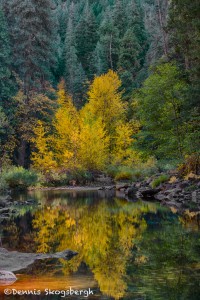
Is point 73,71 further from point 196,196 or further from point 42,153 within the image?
point 196,196

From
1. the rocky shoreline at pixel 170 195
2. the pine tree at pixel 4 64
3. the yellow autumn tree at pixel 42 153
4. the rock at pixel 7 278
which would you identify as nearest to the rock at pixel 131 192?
the rocky shoreline at pixel 170 195

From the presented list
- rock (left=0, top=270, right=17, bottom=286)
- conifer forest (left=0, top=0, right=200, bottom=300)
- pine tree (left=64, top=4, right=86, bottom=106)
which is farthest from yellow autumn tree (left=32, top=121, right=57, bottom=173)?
rock (left=0, top=270, right=17, bottom=286)

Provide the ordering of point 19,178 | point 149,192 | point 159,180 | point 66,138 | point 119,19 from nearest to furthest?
point 149,192
point 159,180
point 19,178
point 66,138
point 119,19

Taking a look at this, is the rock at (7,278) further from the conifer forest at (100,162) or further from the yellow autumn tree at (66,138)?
the yellow autumn tree at (66,138)

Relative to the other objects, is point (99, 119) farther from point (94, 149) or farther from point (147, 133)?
point (147, 133)

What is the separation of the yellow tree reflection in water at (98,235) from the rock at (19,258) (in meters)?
0.34

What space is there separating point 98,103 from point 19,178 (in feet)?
50.5

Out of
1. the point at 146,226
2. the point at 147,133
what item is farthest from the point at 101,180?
the point at 146,226

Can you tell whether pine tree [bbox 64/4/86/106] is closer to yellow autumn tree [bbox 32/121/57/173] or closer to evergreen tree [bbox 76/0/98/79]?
evergreen tree [bbox 76/0/98/79]

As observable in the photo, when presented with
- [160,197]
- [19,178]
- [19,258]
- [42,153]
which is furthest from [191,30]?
[19,258]

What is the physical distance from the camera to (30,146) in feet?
151

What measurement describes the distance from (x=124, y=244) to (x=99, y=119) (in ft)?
104

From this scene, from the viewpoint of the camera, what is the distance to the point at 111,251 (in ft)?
32.9

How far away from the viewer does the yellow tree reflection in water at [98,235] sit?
326 inches
